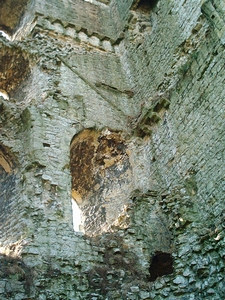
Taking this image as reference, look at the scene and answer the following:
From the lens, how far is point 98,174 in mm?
10039

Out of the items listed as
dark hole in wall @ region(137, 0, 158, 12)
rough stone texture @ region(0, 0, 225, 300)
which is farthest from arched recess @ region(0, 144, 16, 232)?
dark hole in wall @ region(137, 0, 158, 12)

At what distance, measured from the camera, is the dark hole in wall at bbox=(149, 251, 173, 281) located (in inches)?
307

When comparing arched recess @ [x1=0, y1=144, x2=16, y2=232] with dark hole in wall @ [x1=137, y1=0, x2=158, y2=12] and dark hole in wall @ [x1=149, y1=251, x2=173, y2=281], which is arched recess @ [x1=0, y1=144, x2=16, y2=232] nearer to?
dark hole in wall @ [x1=149, y1=251, x2=173, y2=281]

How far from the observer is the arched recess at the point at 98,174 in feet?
31.5

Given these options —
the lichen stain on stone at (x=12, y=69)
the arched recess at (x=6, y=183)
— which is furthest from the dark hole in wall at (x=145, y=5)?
the arched recess at (x=6, y=183)

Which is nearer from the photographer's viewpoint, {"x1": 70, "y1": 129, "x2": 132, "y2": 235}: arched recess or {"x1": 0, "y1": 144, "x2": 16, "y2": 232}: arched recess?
{"x1": 0, "y1": 144, "x2": 16, "y2": 232}: arched recess

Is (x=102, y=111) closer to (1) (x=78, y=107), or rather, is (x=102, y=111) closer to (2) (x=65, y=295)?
(1) (x=78, y=107)

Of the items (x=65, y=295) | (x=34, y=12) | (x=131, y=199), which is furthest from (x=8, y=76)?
(x=65, y=295)

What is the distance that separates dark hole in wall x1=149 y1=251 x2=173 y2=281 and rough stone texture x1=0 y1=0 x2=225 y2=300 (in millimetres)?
21

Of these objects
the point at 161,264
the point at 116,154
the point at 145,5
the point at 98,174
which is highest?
the point at 145,5

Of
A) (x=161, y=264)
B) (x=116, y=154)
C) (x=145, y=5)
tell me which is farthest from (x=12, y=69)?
(x=161, y=264)

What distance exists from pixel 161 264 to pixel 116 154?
9.94 feet

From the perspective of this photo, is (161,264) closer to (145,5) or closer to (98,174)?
(98,174)

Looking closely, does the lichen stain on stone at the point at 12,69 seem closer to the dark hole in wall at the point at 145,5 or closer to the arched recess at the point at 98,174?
the arched recess at the point at 98,174
